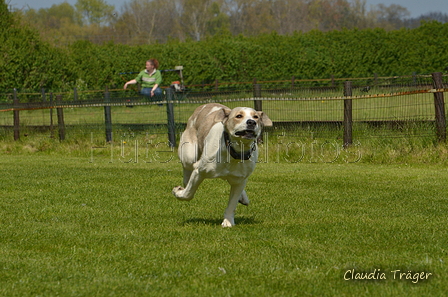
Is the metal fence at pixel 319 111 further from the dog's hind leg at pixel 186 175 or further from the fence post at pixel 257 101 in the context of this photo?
the dog's hind leg at pixel 186 175

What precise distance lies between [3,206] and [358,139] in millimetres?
8565

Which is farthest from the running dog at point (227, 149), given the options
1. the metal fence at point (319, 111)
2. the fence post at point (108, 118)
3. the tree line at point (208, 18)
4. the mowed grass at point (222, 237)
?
the tree line at point (208, 18)

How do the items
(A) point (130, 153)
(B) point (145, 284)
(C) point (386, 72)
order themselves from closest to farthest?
1. (B) point (145, 284)
2. (A) point (130, 153)
3. (C) point (386, 72)

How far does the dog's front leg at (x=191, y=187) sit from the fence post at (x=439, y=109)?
7.86 meters

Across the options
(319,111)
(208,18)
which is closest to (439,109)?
(319,111)

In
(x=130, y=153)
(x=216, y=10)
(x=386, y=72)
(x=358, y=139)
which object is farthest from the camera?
(x=216, y=10)

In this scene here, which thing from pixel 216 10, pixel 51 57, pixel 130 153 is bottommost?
pixel 130 153

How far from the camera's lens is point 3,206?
872cm

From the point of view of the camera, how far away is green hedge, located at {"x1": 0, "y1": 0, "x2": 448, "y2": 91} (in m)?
39.4

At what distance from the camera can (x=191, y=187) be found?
281 inches

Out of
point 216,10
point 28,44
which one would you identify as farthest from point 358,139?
point 216,10

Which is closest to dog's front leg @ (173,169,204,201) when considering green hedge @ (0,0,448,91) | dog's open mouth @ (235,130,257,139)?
dog's open mouth @ (235,130,257,139)

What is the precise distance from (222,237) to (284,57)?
1352 inches

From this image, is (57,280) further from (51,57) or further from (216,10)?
(216,10)
